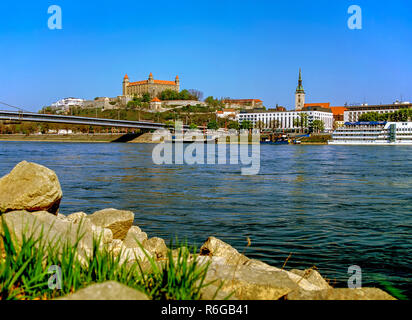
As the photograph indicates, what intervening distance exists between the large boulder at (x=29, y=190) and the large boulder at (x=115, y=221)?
1.41 m

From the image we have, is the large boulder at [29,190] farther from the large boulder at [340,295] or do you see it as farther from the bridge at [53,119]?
the bridge at [53,119]

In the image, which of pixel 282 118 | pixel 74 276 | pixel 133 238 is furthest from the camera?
pixel 282 118

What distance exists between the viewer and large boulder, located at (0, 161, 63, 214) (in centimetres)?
560

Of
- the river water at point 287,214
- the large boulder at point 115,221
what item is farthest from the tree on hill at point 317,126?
the large boulder at point 115,221

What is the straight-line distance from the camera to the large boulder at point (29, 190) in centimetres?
560

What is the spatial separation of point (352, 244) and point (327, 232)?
1.08m

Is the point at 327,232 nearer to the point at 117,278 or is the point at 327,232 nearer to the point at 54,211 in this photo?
the point at 54,211

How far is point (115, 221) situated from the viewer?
7.52m

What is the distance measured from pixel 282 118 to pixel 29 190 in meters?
161

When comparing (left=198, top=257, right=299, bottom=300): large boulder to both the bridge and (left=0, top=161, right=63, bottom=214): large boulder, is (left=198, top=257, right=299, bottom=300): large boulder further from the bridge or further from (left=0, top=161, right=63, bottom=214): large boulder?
the bridge

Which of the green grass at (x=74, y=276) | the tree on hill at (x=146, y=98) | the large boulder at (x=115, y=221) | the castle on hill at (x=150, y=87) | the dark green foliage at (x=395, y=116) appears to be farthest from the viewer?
the castle on hill at (x=150, y=87)

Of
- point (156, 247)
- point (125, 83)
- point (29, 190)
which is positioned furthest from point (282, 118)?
point (29, 190)

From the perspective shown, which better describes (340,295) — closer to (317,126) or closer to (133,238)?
(133,238)
